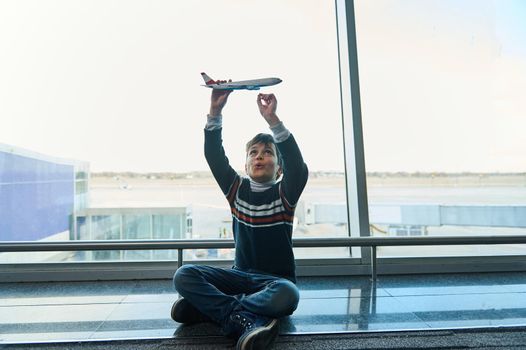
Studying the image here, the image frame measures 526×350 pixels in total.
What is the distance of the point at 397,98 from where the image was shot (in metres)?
2.71

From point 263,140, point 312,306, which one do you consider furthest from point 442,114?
point 312,306

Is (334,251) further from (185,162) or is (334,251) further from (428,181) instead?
(185,162)

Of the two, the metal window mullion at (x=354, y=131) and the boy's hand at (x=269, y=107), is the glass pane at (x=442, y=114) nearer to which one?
the metal window mullion at (x=354, y=131)

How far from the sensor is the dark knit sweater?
1.66m

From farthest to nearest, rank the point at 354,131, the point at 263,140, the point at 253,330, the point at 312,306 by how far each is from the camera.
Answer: the point at 354,131 < the point at 312,306 < the point at 263,140 < the point at 253,330

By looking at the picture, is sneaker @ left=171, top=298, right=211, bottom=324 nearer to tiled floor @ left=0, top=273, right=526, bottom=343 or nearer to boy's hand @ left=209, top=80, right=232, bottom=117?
tiled floor @ left=0, top=273, right=526, bottom=343

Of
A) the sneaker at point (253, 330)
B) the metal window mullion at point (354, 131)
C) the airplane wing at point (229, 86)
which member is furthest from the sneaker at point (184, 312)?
the metal window mullion at point (354, 131)

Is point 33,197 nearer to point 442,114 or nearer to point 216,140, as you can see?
point 216,140

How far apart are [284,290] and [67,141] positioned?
2.02m

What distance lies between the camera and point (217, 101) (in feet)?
5.67

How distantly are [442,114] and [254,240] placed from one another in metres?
1.99

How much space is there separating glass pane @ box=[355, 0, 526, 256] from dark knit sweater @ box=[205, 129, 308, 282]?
1.14m

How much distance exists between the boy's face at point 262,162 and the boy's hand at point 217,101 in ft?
0.85

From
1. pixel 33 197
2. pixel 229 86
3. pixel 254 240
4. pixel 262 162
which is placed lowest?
pixel 254 240
